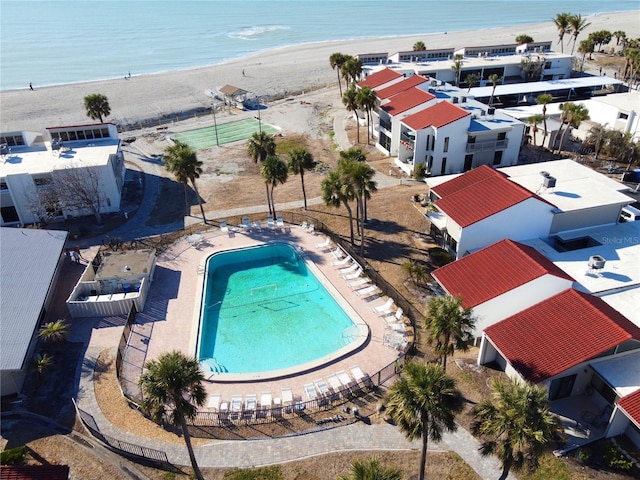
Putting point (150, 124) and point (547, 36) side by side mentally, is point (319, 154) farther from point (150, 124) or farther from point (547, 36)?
point (547, 36)

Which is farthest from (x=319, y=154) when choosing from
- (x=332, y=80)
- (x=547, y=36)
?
(x=547, y=36)

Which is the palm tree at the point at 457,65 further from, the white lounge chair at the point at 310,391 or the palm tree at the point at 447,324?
the white lounge chair at the point at 310,391

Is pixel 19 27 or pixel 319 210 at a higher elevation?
pixel 19 27

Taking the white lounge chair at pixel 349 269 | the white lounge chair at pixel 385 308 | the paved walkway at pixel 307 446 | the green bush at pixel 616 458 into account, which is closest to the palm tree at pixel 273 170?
the white lounge chair at pixel 349 269

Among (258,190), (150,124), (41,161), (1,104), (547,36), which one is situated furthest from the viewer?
(547,36)

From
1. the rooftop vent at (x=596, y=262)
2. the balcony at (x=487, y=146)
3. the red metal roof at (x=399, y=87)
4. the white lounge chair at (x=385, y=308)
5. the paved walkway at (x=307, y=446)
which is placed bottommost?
the paved walkway at (x=307, y=446)

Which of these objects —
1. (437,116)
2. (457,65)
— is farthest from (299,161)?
(457,65)
